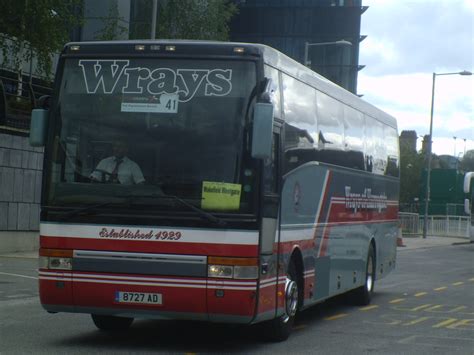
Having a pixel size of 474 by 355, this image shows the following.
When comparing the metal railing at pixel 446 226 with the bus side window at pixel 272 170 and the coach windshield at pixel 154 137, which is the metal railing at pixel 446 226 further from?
the coach windshield at pixel 154 137

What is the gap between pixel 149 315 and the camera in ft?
33.6

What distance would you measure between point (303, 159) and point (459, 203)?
51.9m

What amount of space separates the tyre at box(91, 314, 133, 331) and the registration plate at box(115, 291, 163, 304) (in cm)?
171

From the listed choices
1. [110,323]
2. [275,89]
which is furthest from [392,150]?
[110,323]

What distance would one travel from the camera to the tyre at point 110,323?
1188 cm

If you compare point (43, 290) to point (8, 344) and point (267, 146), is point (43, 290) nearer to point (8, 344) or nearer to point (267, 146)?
point (8, 344)

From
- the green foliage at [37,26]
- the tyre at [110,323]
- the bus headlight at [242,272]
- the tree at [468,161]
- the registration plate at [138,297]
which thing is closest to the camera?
the bus headlight at [242,272]

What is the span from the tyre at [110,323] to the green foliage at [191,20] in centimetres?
2683

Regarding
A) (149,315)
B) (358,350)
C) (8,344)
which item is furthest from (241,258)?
(8,344)

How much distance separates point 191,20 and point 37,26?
12419 millimetres

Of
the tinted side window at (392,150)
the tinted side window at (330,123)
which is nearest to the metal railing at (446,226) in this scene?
the tinted side window at (392,150)

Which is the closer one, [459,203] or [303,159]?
[303,159]

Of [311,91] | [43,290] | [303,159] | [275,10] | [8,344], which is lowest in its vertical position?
[8,344]

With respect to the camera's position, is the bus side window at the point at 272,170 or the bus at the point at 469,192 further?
the bus at the point at 469,192
